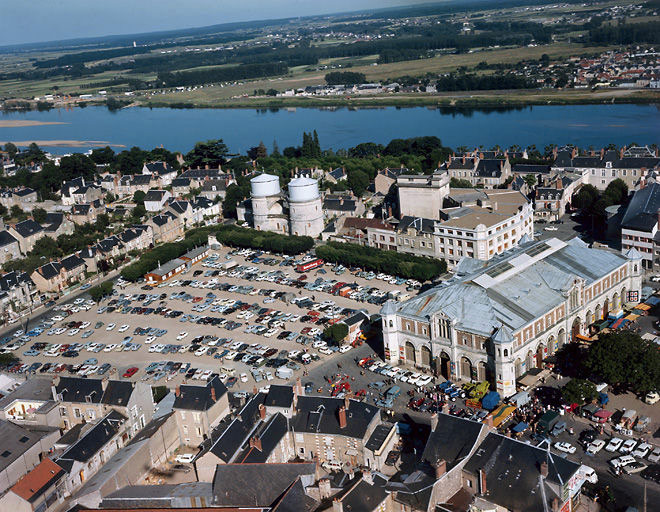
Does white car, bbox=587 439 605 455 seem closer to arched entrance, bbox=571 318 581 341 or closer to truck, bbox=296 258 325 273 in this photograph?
arched entrance, bbox=571 318 581 341

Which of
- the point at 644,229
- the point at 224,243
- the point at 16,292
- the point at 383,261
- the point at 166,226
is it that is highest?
the point at 644,229

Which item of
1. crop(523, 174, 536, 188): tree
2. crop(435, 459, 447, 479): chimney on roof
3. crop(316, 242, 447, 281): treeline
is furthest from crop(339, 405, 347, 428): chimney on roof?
crop(523, 174, 536, 188): tree

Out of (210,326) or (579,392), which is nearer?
(579,392)

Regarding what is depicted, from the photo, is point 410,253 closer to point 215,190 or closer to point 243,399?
point 243,399

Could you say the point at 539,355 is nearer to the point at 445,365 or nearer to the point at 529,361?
the point at 529,361

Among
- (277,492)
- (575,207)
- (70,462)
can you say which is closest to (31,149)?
(575,207)

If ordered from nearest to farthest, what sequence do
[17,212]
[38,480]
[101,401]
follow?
A: [38,480], [101,401], [17,212]

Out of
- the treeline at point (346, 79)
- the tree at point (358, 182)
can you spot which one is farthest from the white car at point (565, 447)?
the treeline at point (346, 79)

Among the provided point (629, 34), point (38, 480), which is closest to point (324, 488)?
point (38, 480)
